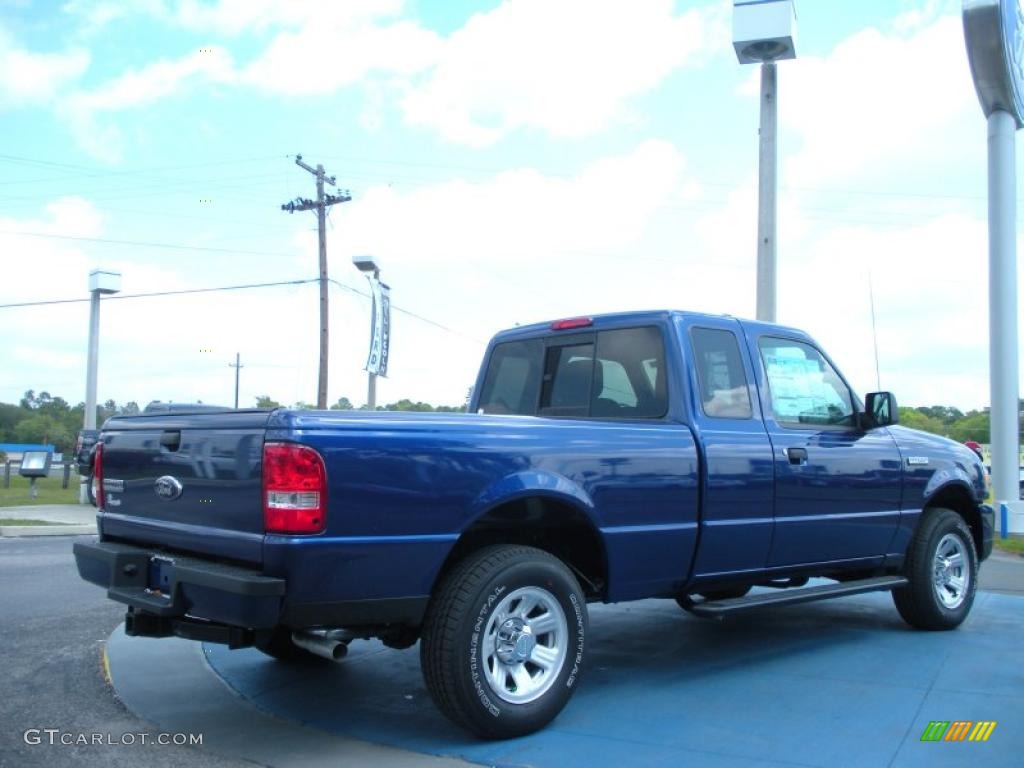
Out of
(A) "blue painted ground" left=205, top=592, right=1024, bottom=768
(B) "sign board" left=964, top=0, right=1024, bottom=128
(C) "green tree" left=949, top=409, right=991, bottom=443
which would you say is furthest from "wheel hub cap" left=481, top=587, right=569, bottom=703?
(C) "green tree" left=949, top=409, right=991, bottom=443

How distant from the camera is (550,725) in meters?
4.54

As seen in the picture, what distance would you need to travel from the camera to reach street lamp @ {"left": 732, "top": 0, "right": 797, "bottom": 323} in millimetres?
13555

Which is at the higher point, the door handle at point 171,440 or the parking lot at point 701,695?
the door handle at point 171,440

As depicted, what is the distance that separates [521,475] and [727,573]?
172 cm

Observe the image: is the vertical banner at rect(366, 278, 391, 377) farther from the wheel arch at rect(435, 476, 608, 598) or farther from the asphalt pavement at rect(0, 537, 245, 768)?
the wheel arch at rect(435, 476, 608, 598)

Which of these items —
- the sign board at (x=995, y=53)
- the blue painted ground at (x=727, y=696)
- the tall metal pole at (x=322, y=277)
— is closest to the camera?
the blue painted ground at (x=727, y=696)

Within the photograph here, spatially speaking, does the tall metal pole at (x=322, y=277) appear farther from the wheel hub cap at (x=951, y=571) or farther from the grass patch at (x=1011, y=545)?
the wheel hub cap at (x=951, y=571)

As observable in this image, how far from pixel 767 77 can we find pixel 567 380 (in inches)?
410

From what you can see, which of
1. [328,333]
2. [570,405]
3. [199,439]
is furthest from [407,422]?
[328,333]

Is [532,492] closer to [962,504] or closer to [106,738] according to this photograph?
[106,738]

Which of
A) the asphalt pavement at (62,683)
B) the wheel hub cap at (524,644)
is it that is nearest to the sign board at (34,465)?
the asphalt pavement at (62,683)

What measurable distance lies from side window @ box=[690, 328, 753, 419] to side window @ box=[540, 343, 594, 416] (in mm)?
673

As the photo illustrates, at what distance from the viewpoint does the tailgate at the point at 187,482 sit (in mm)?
3895

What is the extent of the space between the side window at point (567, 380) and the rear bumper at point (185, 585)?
251 centimetres
